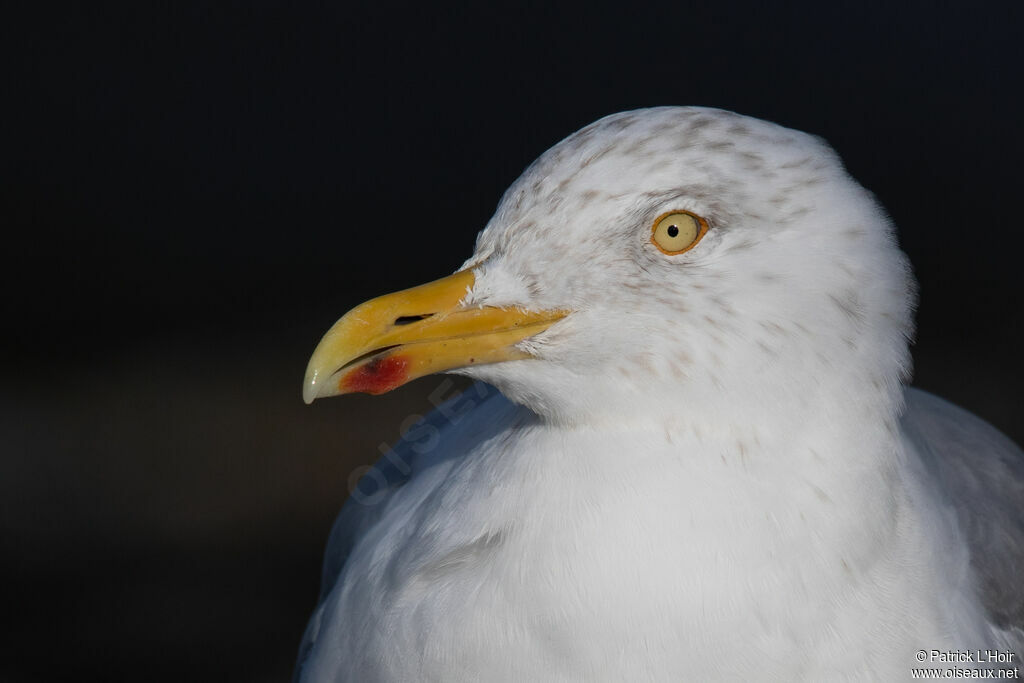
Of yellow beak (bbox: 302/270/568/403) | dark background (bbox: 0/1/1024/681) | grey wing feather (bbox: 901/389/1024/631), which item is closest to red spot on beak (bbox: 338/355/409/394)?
yellow beak (bbox: 302/270/568/403)

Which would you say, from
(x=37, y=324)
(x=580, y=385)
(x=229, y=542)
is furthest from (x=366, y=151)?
(x=580, y=385)

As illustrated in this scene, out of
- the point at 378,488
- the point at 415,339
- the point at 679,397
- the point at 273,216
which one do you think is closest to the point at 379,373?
the point at 415,339

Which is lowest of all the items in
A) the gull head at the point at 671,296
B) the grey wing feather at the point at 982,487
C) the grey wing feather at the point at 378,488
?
the grey wing feather at the point at 982,487

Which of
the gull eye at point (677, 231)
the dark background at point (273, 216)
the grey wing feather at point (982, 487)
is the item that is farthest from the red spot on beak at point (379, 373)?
the dark background at point (273, 216)

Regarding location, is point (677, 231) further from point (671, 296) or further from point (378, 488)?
point (378, 488)

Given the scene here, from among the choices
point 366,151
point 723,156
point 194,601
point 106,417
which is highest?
point 723,156

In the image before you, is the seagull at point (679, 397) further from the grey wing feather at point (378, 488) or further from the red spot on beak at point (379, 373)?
the grey wing feather at point (378, 488)

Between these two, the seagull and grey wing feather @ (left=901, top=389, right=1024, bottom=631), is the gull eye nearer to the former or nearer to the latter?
the seagull

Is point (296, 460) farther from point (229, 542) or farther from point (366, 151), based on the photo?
point (366, 151)
